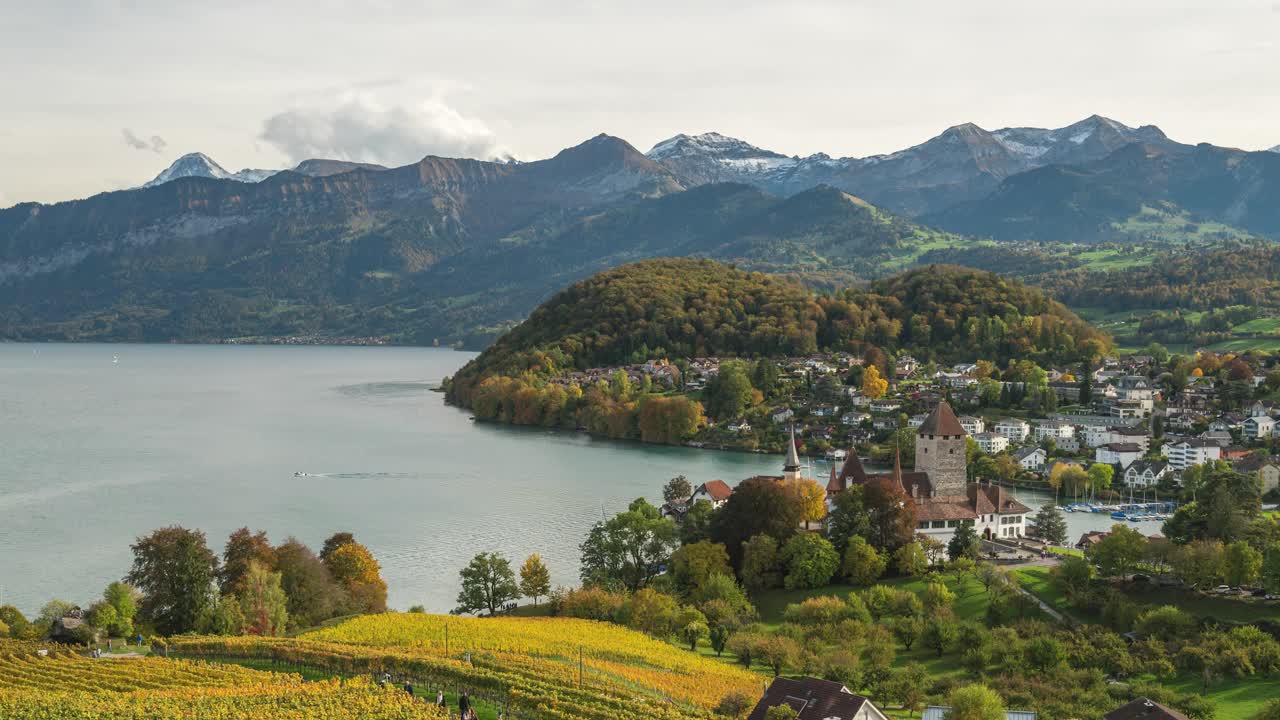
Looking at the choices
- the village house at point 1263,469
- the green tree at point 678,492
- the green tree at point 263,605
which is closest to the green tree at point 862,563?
the green tree at point 678,492

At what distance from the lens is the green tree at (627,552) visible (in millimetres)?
45594

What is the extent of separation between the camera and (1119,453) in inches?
3036

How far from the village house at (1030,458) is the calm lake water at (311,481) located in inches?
400

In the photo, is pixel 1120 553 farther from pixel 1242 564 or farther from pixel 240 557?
pixel 240 557

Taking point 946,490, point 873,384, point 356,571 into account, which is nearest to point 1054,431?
point 873,384

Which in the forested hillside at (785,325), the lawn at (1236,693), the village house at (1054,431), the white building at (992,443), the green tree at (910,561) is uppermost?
the forested hillside at (785,325)

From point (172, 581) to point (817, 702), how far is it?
22.3 meters

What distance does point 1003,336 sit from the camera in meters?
118

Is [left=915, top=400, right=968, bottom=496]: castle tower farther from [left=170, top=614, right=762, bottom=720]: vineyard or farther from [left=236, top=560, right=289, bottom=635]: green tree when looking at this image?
[left=236, top=560, right=289, bottom=635]: green tree

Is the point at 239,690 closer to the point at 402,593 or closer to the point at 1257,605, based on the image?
the point at 402,593

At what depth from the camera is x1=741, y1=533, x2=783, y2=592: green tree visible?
1778 inches

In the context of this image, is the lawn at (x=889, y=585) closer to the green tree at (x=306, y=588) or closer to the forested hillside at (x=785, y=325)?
the green tree at (x=306, y=588)

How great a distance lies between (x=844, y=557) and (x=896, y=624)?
798 centimetres

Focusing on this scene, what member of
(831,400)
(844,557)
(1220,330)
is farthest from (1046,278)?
(844,557)
